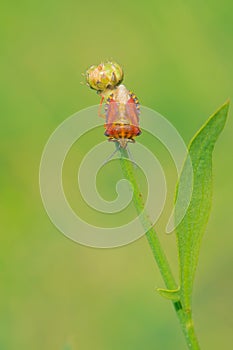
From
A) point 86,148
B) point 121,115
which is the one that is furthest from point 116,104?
point 86,148

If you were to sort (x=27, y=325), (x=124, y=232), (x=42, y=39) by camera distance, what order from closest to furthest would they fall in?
1. (x=124, y=232)
2. (x=27, y=325)
3. (x=42, y=39)

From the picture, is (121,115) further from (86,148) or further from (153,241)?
(86,148)

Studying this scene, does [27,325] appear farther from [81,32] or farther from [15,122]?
[81,32]

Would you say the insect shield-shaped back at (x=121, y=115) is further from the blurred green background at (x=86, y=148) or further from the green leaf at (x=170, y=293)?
the blurred green background at (x=86, y=148)

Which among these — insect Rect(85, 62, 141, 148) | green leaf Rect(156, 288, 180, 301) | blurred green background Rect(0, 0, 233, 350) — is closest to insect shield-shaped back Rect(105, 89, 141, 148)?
insect Rect(85, 62, 141, 148)

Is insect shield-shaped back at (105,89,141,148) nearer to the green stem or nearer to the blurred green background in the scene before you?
the green stem

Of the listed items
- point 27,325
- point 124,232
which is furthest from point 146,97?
point 124,232

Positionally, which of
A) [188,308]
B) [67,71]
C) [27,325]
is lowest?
[188,308]
